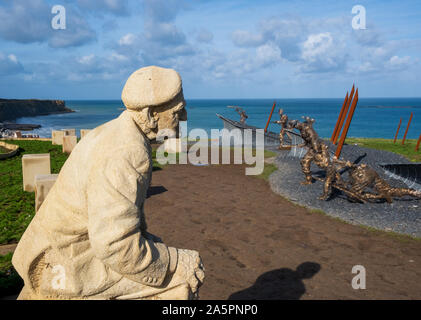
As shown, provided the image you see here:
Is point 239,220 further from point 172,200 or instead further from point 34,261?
point 34,261

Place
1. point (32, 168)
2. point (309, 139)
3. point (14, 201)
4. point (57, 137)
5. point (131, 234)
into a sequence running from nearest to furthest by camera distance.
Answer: point (131, 234) → point (14, 201) → point (32, 168) → point (309, 139) → point (57, 137)

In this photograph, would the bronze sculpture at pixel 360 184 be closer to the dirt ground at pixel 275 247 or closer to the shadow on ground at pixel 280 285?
the dirt ground at pixel 275 247

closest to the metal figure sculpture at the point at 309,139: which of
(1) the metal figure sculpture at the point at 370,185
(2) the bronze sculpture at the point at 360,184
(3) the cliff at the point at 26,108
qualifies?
(2) the bronze sculpture at the point at 360,184

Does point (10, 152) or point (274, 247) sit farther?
point (10, 152)

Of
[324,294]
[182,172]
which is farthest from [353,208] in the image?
[182,172]

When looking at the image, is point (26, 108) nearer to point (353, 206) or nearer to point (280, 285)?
point (353, 206)

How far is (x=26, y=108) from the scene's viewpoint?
93.1m

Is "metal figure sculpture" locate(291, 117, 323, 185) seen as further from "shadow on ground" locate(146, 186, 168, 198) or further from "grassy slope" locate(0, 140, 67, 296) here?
"grassy slope" locate(0, 140, 67, 296)

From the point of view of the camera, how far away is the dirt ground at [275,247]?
207 inches

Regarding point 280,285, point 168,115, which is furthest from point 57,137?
point 168,115

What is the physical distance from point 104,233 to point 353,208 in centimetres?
842

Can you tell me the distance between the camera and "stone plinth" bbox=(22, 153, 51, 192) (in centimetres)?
986

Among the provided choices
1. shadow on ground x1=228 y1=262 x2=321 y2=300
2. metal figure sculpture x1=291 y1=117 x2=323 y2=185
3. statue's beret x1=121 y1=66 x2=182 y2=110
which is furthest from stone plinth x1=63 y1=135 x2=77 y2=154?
statue's beret x1=121 y1=66 x2=182 y2=110

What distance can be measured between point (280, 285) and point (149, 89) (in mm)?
4362
